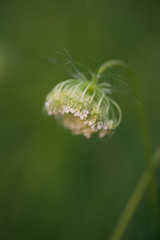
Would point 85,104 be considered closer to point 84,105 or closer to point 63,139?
point 84,105

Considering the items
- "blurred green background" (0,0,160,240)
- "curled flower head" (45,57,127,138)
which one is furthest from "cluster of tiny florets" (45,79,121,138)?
"blurred green background" (0,0,160,240)

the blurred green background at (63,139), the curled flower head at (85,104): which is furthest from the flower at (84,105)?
the blurred green background at (63,139)

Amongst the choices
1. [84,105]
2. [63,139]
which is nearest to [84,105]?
[84,105]

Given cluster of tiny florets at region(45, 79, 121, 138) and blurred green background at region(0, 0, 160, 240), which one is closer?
cluster of tiny florets at region(45, 79, 121, 138)

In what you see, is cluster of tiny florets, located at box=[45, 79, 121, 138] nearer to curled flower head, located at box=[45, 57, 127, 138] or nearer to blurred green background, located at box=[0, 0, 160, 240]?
curled flower head, located at box=[45, 57, 127, 138]

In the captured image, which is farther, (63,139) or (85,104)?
(63,139)
